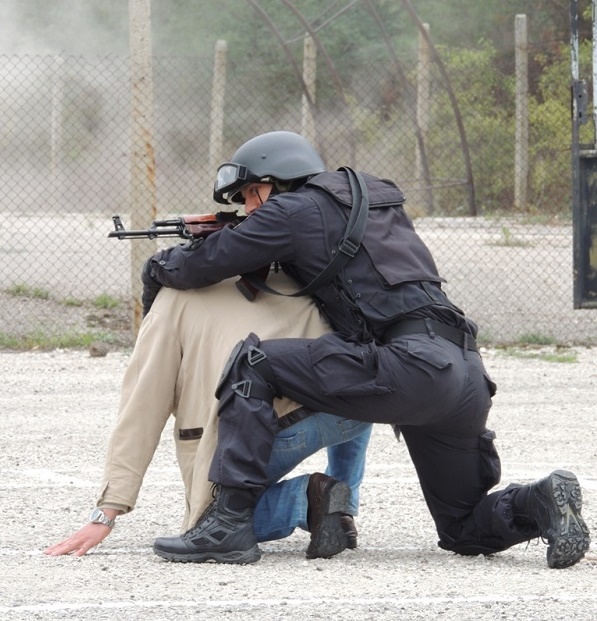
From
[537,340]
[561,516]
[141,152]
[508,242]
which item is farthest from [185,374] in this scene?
[508,242]

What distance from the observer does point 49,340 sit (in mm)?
10328

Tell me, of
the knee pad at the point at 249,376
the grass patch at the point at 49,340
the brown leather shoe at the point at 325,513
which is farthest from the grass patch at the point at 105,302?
the knee pad at the point at 249,376

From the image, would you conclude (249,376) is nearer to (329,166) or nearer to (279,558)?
(279,558)

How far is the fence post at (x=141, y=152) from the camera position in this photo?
9.79 m

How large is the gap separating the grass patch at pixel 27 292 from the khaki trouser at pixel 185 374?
7484mm

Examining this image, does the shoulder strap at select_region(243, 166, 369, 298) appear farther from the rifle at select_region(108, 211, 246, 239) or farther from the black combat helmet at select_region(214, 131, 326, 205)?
the rifle at select_region(108, 211, 246, 239)

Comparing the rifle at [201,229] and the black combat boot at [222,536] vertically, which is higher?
the rifle at [201,229]

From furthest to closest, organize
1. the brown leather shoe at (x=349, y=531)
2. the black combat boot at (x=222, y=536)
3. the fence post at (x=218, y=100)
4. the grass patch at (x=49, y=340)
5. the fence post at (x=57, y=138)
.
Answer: the fence post at (x=57, y=138), the fence post at (x=218, y=100), the grass patch at (x=49, y=340), the brown leather shoe at (x=349, y=531), the black combat boot at (x=222, y=536)

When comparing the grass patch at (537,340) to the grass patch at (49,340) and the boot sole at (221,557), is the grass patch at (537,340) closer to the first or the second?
the grass patch at (49,340)

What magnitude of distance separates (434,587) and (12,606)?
128 cm

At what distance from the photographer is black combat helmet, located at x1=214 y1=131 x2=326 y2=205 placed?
4.71 metres

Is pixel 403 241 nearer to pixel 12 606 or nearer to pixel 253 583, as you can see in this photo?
pixel 253 583

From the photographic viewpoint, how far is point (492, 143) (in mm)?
20312

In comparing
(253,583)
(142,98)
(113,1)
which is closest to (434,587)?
(253,583)
